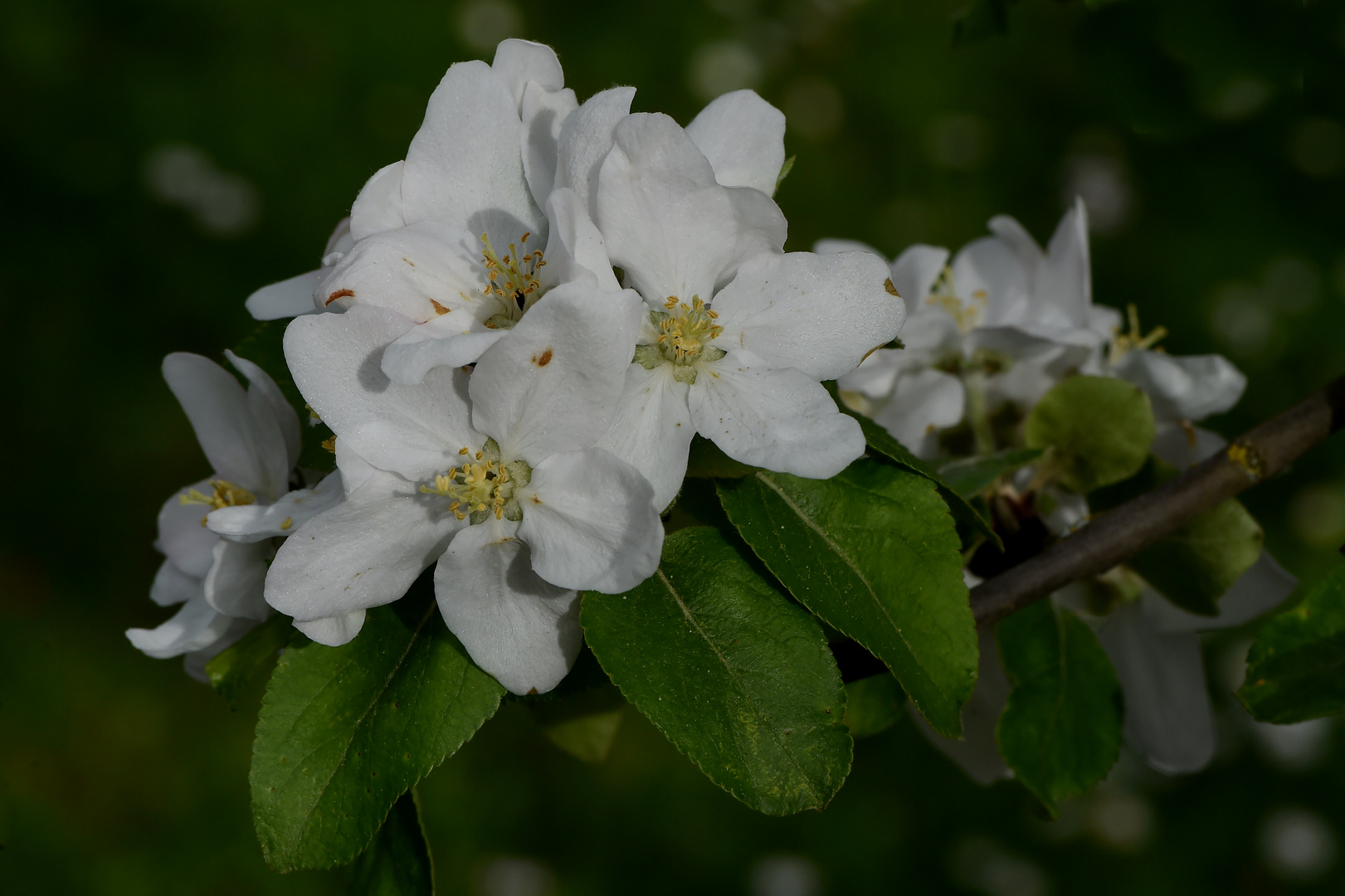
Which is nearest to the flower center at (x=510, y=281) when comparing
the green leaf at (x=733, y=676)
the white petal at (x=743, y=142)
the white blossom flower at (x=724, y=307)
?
the white blossom flower at (x=724, y=307)

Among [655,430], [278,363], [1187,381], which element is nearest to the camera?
[655,430]

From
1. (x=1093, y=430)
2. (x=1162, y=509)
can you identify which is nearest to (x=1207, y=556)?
(x=1162, y=509)

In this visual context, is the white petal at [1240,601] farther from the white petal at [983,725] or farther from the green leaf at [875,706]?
the green leaf at [875,706]

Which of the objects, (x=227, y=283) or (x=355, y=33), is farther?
(x=355, y=33)

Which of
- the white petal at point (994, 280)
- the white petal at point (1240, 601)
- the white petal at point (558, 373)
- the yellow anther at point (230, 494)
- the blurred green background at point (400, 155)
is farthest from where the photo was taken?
the blurred green background at point (400, 155)

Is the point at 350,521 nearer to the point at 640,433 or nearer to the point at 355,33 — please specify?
the point at 640,433

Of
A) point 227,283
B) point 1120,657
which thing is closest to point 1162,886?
point 1120,657

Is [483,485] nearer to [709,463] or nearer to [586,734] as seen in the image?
→ [709,463]
